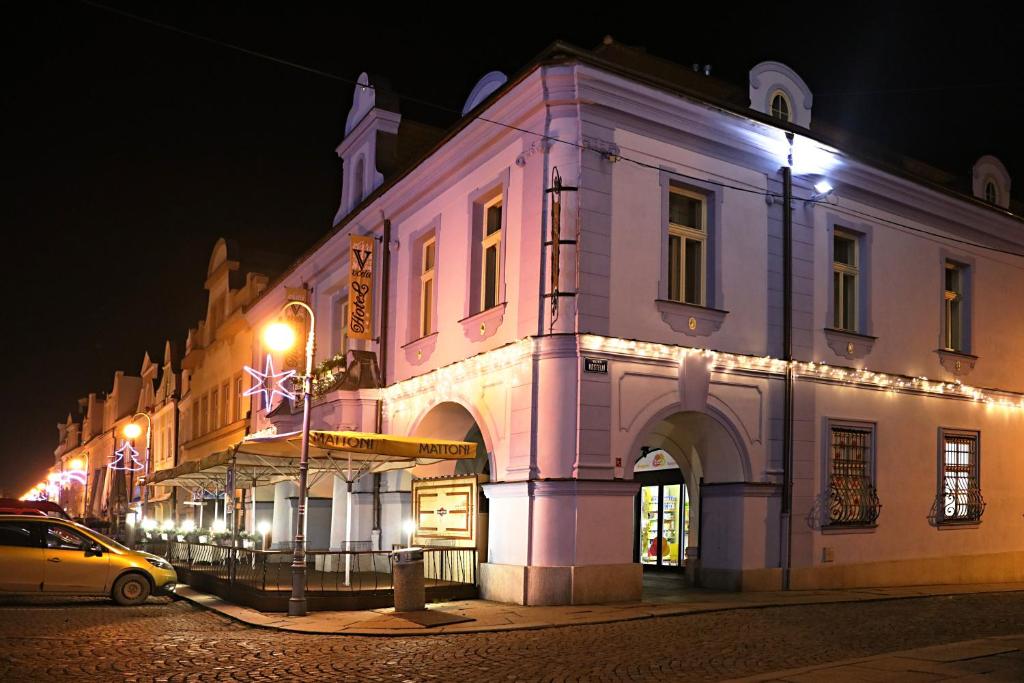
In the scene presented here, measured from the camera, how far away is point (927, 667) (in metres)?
10.8

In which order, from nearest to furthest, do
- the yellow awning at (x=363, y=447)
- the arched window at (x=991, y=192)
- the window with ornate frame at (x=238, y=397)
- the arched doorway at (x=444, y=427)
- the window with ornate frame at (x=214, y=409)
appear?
the yellow awning at (x=363, y=447)
the arched doorway at (x=444, y=427)
the arched window at (x=991, y=192)
the window with ornate frame at (x=238, y=397)
the window with ornate frame at (x=214, y=409)

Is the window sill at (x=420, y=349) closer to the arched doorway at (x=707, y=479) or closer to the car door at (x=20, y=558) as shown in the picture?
the arched doorway at (x=707, y=479)

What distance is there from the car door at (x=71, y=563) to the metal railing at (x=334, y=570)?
2.21m

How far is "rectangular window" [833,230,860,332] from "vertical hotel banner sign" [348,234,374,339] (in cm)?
1029

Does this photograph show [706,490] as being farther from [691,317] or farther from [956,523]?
[956,523]

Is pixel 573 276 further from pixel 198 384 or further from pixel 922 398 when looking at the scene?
pixel 198 384

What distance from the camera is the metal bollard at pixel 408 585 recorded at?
16.6 metres

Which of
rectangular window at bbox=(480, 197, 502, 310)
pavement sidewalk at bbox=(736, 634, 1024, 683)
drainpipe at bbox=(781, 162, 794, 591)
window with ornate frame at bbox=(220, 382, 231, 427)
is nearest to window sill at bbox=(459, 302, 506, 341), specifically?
rectangular window at bbox=(480, 197, 502, 310)

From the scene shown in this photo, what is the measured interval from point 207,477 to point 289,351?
523cm

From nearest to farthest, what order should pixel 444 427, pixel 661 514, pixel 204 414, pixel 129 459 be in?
pixel 444 427
pixel 661 514
pixel 204 414
pixel 129 459

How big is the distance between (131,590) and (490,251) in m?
9.04

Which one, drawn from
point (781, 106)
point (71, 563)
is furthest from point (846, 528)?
point (71, 563)

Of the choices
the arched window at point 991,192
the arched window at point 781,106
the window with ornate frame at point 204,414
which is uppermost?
the arched window at point 781,106

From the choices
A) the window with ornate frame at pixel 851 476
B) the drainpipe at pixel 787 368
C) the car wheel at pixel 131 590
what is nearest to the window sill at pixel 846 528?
the window with ornate frame at pixel 851 476
